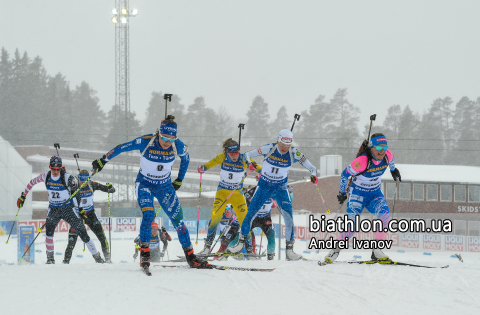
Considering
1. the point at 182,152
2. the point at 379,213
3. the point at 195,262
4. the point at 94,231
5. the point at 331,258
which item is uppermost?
the point at 182,152

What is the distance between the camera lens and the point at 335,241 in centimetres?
775

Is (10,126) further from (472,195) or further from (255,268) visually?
(255,268)

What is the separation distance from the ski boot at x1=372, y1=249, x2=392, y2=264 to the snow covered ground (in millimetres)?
319

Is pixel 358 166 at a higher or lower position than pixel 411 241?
higher

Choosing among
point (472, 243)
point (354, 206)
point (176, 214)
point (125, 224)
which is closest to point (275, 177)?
point (354, 206)

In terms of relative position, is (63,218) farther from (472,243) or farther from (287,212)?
(472,243)

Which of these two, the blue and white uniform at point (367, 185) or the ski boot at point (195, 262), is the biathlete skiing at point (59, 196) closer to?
the ski boot at point (195, 262)

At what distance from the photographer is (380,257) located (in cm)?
744

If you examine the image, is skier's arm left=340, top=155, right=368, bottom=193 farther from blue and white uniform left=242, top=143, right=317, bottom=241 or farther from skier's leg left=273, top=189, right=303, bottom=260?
skier's leg left=273, top=189, right=303, bottom=260

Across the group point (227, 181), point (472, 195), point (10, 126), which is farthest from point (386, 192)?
point (10, 126)

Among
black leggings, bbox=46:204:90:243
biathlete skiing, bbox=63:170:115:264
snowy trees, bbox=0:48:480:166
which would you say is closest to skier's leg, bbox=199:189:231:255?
black leggings, bbox=46:204:90:243

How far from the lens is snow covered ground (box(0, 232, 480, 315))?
4.68m

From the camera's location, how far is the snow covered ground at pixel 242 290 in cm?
468

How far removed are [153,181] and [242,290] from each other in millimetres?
2078
